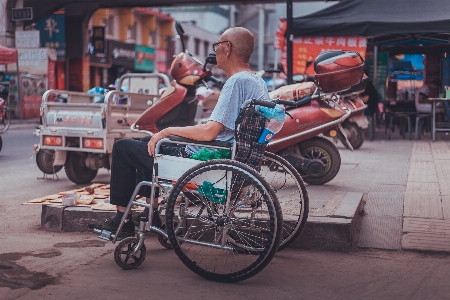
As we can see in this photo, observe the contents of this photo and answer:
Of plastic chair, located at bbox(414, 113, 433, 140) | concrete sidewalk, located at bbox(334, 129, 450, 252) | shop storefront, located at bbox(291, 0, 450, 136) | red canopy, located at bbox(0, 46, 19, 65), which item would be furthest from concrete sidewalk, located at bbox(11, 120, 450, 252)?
red canopy, located at bbox(0, 46, 19, 65)

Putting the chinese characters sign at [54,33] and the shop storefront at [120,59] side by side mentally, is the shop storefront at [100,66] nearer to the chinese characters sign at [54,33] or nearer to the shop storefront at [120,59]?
the shop storefront at [120,59]

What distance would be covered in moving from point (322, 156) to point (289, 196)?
2.74m

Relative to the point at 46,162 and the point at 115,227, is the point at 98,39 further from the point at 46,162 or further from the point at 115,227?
the point at 115,227

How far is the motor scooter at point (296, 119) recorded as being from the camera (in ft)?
24.4

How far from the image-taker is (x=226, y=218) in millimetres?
4059

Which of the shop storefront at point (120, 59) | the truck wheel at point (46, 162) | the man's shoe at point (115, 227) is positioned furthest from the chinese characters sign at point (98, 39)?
the man's shoe at point (115, 227)

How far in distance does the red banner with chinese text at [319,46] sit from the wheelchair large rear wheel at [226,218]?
35.7 ft

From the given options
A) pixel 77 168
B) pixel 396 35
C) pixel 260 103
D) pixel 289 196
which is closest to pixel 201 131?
pixel 260 103

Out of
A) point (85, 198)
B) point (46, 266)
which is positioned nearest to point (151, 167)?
point (46, 266)

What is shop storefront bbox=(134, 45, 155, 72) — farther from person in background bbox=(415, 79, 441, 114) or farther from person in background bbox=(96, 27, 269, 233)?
person in background bbox=(96, 27, 269, 233)

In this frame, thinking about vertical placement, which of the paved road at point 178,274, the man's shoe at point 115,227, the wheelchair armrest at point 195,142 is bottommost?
the paved road at point 178,274

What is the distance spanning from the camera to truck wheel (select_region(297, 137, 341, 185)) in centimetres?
754

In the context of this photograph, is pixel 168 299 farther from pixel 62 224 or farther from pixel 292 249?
pixel 62 224

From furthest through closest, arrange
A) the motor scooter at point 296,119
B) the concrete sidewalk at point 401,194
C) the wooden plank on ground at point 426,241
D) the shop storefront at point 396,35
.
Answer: the shop storefront at point 396,35, the motor scooter at point 296,119, the concrete sidewalk at point 401,194, the wooden plank on ground at point 426,241
